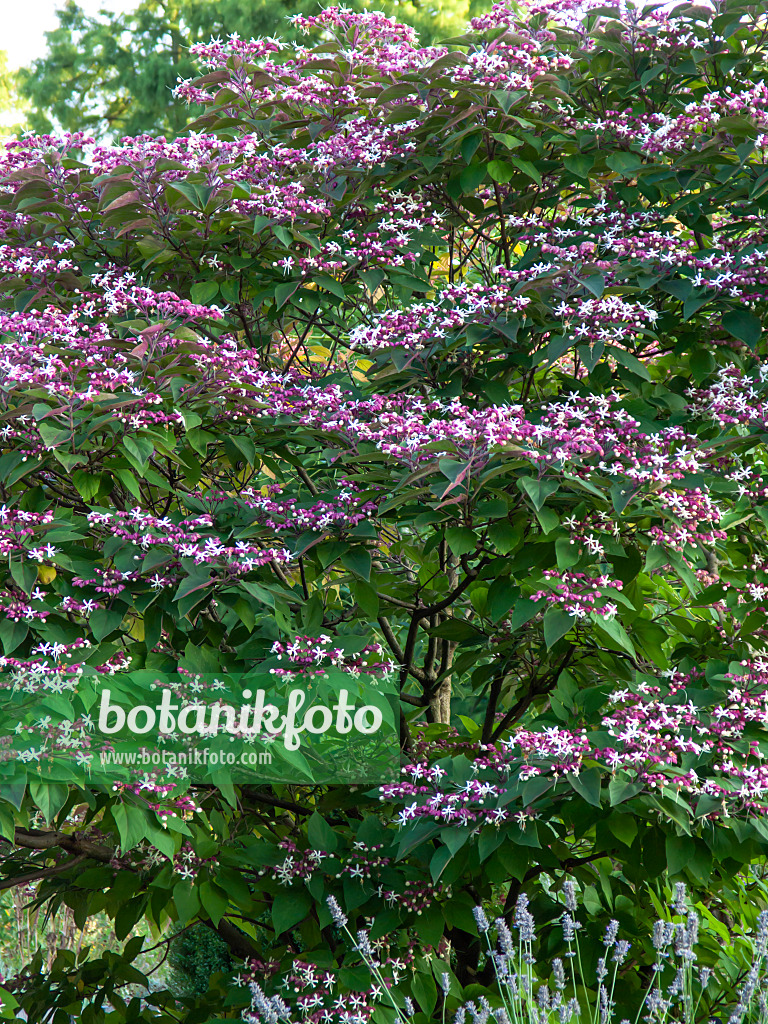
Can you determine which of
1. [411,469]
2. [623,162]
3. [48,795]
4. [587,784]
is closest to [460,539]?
[411,469]

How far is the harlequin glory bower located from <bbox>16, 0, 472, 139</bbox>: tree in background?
731cm

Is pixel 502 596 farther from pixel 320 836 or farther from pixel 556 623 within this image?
pixel 320 836

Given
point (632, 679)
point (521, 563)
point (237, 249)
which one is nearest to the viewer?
point (521, 563)

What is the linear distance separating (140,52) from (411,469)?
11.6m

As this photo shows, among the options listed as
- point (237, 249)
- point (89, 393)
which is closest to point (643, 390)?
point (237, 249)

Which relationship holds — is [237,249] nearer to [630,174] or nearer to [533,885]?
[630,174]

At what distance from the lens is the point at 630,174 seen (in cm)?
266

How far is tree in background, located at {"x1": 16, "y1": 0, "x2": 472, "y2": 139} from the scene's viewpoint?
394 inches

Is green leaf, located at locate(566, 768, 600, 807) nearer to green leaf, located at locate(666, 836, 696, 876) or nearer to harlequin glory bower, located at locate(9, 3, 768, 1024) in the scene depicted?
harlequin glory bower, located at locate(9, 3, 768, 1024)

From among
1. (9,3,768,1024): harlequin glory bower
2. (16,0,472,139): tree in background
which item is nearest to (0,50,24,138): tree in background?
(16,0,472,139): tree in background

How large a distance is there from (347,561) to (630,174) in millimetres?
1315

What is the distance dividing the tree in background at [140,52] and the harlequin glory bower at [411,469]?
731 cm

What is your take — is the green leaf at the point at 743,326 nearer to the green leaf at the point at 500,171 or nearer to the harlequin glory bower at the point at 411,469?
the harlequin glory bower at the point at 411,469

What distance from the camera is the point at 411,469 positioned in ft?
7.34
